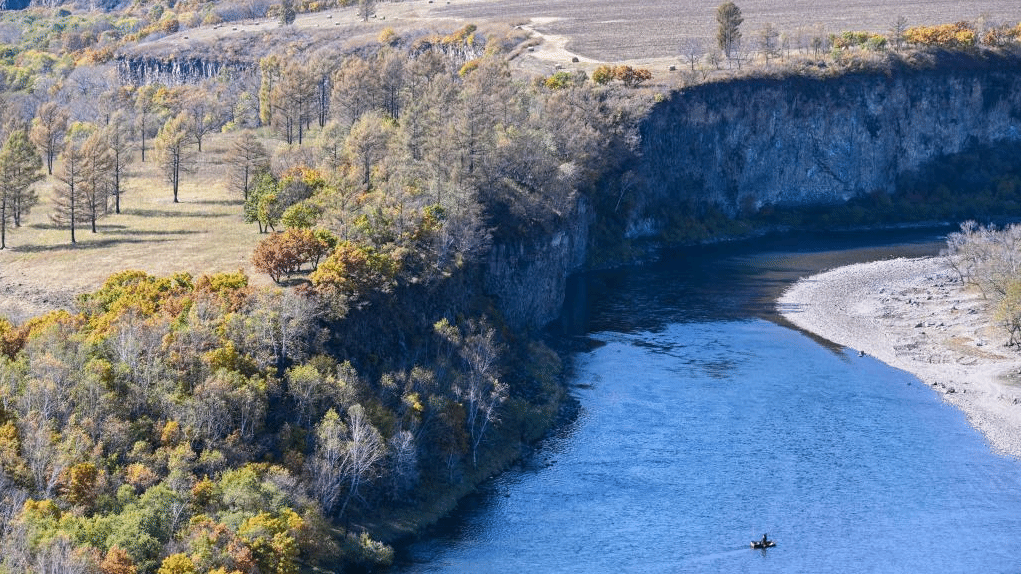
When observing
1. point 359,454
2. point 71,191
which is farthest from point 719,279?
point 359,454

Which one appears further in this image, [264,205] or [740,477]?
[264,205]

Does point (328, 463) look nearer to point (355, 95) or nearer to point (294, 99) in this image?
point (355, 95)

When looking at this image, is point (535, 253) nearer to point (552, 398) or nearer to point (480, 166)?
point (480, 166)

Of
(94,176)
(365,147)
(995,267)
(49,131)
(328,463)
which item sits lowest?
(328,463)

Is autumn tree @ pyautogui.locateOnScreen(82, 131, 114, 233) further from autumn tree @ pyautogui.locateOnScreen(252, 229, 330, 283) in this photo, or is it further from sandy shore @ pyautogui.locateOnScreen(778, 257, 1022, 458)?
sandy shore @ pyautogui.locateOnScreen(778, 257, 1022, 458)

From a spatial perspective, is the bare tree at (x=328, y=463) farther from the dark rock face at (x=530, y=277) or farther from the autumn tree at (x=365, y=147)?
the autumn tree at (x=365, y=147)

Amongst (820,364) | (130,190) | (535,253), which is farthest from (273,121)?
(820,364)
